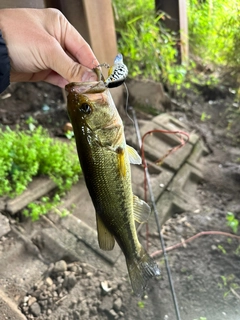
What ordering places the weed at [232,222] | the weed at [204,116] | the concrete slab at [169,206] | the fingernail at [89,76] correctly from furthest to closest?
the weed at [204,116] < the concrete slab at [169,206] < the weed at [232,222] < the fingernail at [89,76]

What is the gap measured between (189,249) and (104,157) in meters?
1.14

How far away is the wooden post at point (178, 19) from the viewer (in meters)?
1.70

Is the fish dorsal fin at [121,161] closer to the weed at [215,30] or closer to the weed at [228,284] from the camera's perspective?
the weed at [215,30]

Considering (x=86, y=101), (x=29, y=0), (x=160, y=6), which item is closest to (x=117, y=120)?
(x=86, y=101)

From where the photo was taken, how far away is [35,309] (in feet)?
4.35

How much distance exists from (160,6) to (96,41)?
1.39 ft

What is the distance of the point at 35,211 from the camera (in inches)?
65.5

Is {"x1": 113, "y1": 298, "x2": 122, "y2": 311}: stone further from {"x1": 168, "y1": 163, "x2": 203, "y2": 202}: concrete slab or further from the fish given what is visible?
{"x1": 168, "y1": 163, "x2": 203, "y2": 202}: concrete slab

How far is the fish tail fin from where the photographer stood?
1037mm

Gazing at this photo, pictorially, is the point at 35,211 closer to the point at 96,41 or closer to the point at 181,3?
the point at 96,41

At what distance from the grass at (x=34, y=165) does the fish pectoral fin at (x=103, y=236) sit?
83cm

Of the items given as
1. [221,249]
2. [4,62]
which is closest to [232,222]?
[221,249]

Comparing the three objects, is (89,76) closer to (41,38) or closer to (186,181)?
(41,38)

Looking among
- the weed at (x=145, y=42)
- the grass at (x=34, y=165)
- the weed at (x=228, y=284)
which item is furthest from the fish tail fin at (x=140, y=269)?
the weed at (x=145, y=42)
